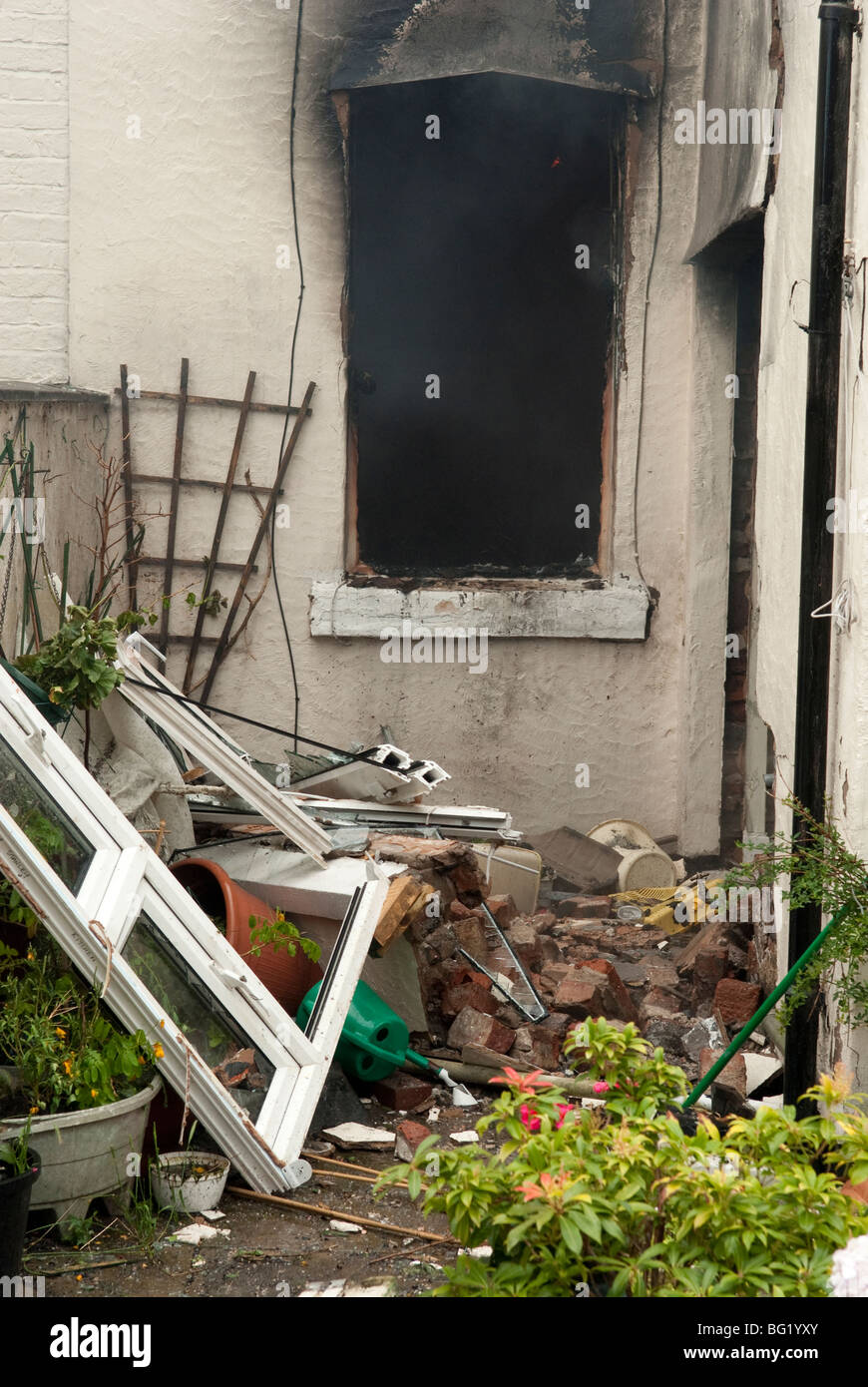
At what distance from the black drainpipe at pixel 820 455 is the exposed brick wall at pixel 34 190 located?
16.2 ft

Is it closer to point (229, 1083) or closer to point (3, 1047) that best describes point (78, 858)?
point (3, 1047)

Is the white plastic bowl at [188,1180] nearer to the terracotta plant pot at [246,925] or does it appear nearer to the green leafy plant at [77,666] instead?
the terracotta plant pot at [246,925]

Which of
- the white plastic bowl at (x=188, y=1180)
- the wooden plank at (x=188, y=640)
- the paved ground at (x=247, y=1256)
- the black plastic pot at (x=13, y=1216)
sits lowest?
the paved ground at (x=247, y=1256)

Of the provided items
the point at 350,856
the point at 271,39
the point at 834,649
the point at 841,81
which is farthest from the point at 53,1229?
the point at 271,39

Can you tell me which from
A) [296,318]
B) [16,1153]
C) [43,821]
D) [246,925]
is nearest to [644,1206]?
[16,1153]

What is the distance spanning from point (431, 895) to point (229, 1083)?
161cm

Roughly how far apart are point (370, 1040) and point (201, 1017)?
873mm

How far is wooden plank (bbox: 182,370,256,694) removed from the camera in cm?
780

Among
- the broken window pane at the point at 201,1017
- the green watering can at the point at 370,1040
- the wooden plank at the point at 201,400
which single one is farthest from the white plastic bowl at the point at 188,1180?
the wooden plank at the point at 201,400

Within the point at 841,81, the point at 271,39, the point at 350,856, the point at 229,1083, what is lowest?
the point at 229,1083

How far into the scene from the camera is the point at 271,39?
768 cm

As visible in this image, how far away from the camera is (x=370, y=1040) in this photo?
16.1 feet

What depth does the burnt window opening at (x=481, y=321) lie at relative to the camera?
25.4 feet

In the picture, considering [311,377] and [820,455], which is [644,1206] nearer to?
[820,455]
